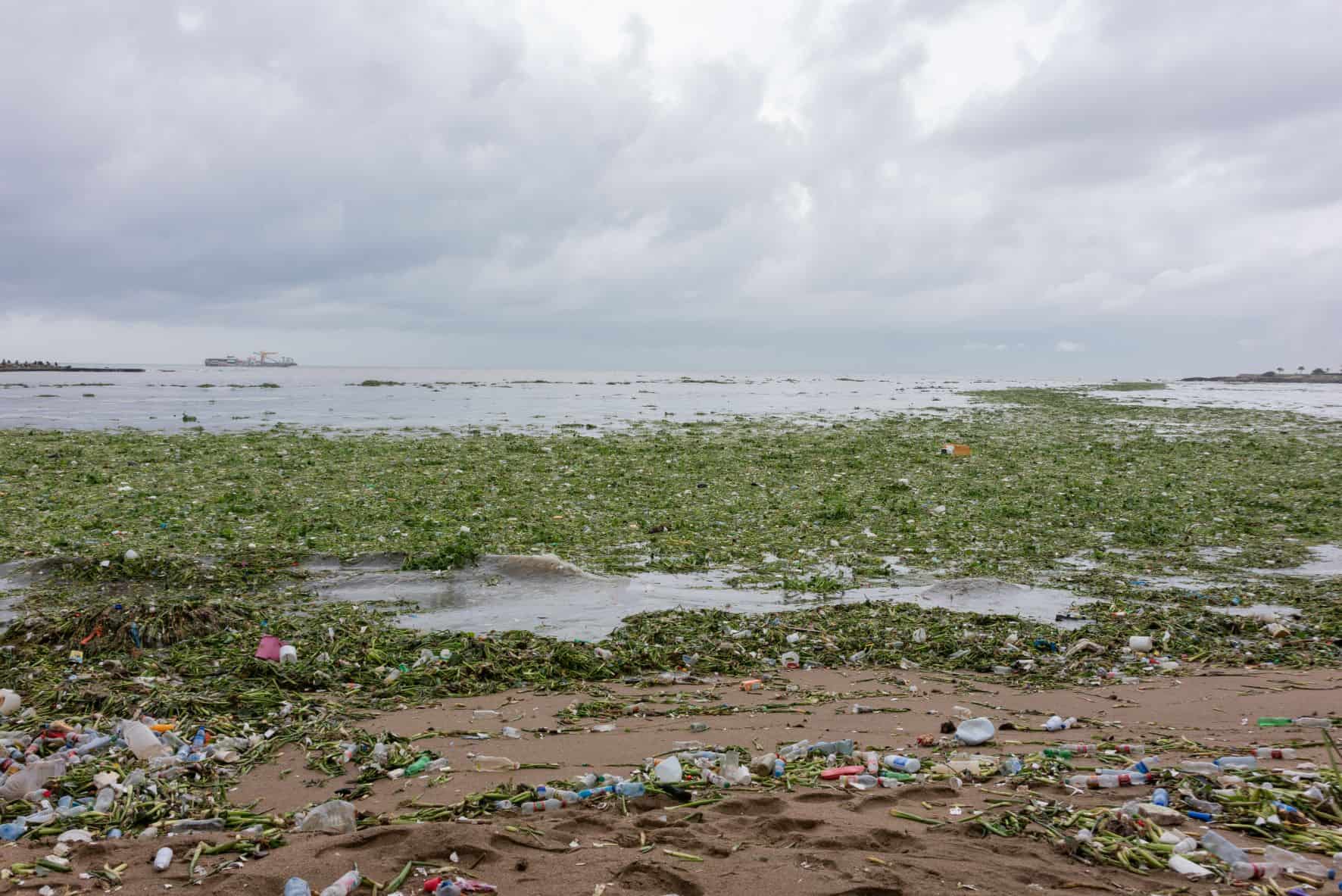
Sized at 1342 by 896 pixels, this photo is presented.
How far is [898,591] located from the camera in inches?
374

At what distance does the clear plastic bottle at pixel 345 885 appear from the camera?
341 centimetres

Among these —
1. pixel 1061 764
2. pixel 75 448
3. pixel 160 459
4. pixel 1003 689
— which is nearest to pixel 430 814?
pixel 1061 764

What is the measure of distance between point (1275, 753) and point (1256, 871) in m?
1.91

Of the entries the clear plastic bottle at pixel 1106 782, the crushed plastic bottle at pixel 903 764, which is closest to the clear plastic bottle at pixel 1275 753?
the clear plastic bottle at pixel 1106 782

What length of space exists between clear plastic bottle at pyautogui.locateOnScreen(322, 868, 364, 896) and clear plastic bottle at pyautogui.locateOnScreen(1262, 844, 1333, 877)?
13.0ft

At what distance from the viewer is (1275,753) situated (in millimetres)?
4738

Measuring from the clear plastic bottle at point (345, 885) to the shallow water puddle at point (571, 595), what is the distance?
4.48 m

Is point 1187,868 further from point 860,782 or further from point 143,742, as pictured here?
point 143,742

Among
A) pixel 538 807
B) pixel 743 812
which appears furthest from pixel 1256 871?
pixel 538 807

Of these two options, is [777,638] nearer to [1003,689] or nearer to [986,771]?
[1003,689]

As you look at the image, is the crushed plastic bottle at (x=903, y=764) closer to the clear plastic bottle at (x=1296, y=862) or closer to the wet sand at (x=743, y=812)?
the wet sand at (x=743, y=812)

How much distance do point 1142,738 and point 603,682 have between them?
161 inches

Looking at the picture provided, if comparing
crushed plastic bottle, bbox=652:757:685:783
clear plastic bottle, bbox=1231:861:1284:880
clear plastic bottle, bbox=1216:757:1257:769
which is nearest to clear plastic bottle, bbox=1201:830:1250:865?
clear plastic bottle, bbox=1231:861:1284:880

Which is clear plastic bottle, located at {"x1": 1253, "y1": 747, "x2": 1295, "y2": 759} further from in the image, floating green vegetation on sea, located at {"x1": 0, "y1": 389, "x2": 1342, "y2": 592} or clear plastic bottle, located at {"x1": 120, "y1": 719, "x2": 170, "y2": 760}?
clear plastic bottle, located at {"x1": 120, "y1": 719, "x2": 170, "y2": 760}
